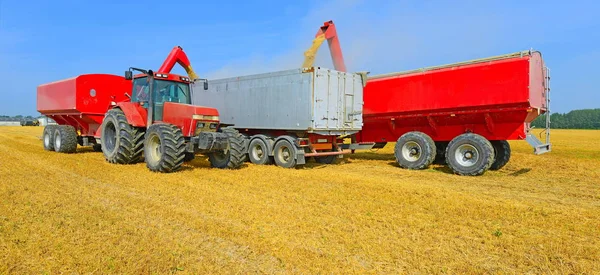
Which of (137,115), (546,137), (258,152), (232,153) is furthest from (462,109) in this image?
(137,115)

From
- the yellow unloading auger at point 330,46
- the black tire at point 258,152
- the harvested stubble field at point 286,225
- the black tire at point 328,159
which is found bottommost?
the harvested stubble field at point 286,225

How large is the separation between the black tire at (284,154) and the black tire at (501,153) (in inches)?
239

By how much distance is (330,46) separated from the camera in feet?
47.8

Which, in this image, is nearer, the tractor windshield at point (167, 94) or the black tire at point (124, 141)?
the tractor windshield at point (167, 94)

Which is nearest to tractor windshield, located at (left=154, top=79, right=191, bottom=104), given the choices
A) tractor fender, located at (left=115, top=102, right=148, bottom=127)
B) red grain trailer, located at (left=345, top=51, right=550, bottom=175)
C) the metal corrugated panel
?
the metal corrugated panel

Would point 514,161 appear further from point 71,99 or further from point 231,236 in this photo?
point 71,99

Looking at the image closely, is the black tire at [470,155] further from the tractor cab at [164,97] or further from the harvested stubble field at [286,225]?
the tractor cab at [164,97]

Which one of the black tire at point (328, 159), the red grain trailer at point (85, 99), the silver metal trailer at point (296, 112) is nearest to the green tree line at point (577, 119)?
the black tire at point (328, 159)

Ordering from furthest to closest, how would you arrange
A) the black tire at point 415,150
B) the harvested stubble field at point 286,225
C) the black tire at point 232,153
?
the black tire at point 415,150, the black tire at point 232,153, the harvested stubble field at point 286,225

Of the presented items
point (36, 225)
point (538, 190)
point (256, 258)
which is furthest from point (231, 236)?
point (538, 190)

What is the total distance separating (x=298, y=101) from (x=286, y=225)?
6.79 meters

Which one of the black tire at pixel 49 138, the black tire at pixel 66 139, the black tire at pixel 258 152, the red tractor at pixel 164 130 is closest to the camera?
the red tractor at pixel 164 130

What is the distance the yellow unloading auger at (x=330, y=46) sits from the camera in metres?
13.8

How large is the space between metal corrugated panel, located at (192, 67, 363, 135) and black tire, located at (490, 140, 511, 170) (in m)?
4.12
